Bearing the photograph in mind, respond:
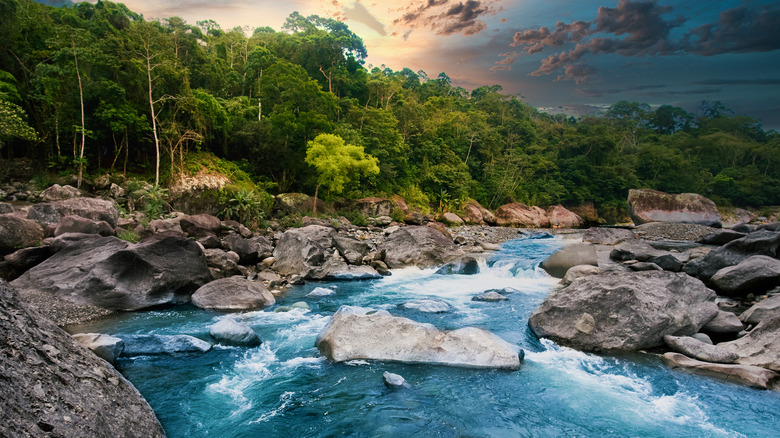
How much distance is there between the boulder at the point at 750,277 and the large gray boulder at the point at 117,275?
49.7 ft

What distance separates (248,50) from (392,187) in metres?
26.7

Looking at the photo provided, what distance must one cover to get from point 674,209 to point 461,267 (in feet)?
104

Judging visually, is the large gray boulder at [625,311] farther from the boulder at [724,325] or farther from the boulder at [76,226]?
the boulder at [76,226]

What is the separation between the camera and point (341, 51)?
44656mm

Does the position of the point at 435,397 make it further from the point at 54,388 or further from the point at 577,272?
the point at 577,272

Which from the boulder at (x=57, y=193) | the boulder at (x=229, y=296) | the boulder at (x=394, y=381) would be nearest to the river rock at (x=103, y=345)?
the boulder at (x=229, y=296)

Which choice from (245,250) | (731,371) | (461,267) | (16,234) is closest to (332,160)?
(245,250)

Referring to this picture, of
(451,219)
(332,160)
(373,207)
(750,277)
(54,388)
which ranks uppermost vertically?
(332,160)

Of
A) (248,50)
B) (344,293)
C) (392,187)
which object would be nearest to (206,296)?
(344,293)

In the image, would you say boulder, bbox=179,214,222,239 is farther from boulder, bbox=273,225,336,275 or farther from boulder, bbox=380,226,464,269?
boulder, bbox=380,226,464,269

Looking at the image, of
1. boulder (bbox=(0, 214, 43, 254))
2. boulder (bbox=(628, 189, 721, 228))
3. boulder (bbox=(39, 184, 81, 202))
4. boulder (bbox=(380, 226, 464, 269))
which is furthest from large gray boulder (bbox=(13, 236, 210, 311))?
boulder (bbox=(628, 189, 721, 228))

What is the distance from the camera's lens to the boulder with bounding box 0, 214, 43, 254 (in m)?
11.0

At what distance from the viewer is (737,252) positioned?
493 inches

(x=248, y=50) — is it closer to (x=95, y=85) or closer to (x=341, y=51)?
(x=341, y=51)
